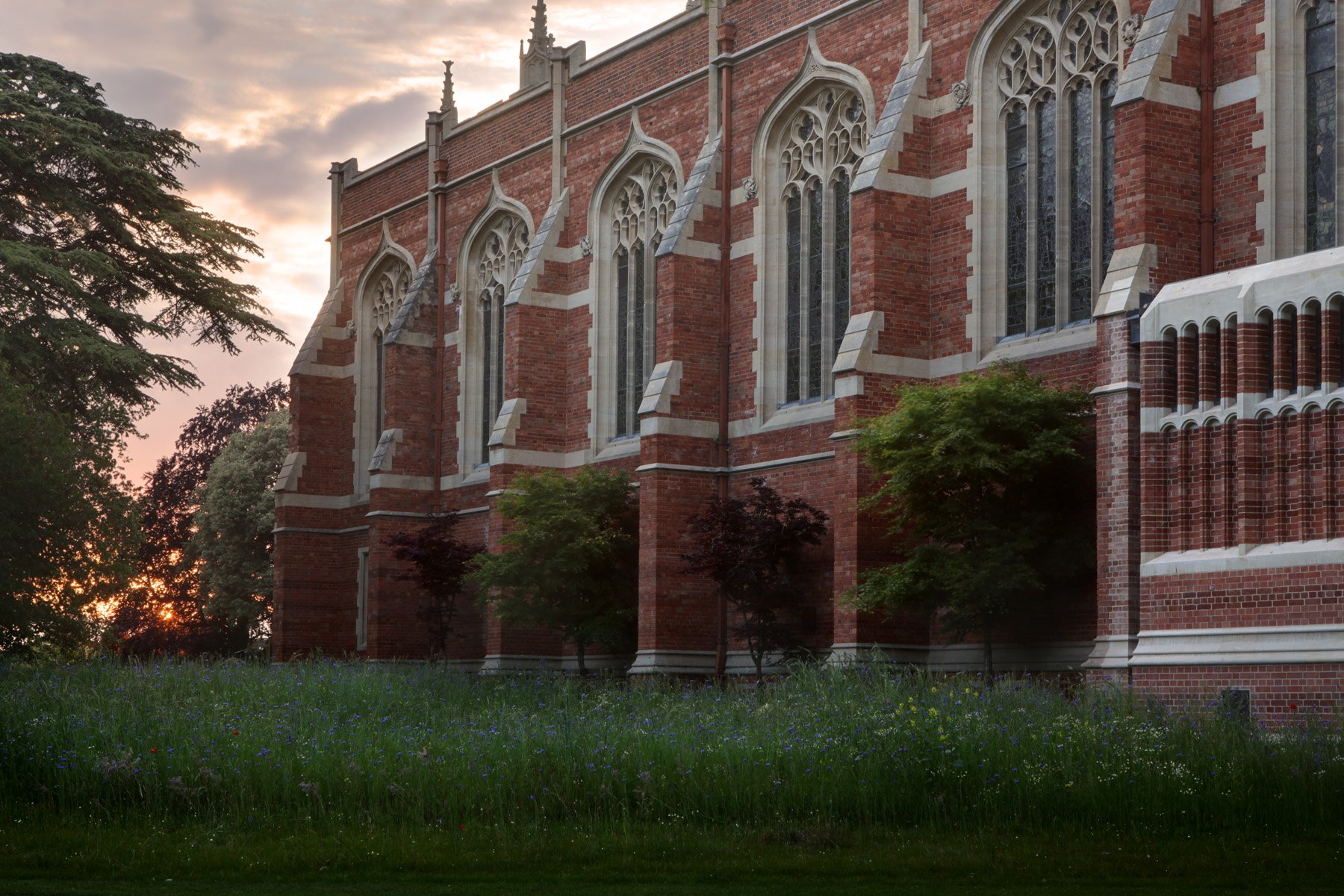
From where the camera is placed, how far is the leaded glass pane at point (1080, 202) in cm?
2211

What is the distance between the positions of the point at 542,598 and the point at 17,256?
36.3 ft

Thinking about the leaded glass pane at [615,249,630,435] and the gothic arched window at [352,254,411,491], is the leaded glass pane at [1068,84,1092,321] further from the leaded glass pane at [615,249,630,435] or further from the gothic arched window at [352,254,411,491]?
the gothic arched window at [352,254,411,491]

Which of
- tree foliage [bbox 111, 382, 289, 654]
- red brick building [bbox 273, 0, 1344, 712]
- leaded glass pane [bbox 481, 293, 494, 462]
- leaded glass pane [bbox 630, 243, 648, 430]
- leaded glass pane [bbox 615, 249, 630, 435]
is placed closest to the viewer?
red brick building [bbox 273, 0, 1344, 712]

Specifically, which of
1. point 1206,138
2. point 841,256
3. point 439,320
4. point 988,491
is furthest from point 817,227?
point 439,320

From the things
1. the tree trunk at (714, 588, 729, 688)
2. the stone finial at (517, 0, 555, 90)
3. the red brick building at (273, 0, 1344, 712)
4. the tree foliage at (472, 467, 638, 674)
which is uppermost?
the stone finial at (517, 0, 555, 90)

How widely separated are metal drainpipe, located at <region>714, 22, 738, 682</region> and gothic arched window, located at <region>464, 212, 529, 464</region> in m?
7.63

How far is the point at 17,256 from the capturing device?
30203 millimetres

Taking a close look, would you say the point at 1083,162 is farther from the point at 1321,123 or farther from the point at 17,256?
the point at 17,256

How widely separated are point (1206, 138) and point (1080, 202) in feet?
9.31

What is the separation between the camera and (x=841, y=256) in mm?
26500

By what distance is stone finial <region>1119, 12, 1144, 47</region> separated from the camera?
21219 mm

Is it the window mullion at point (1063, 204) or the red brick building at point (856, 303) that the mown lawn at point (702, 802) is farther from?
the window mullion at point (1063, 204)

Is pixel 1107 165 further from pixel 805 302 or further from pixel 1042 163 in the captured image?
pixel 805 302

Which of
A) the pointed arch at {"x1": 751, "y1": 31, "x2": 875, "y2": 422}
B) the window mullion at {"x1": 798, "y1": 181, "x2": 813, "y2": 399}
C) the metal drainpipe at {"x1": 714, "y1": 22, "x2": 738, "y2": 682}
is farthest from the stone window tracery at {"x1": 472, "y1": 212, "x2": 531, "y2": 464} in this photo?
the window mullion at {"x1": 798, "y1": 181, "x2": 813, "y2": 399}
